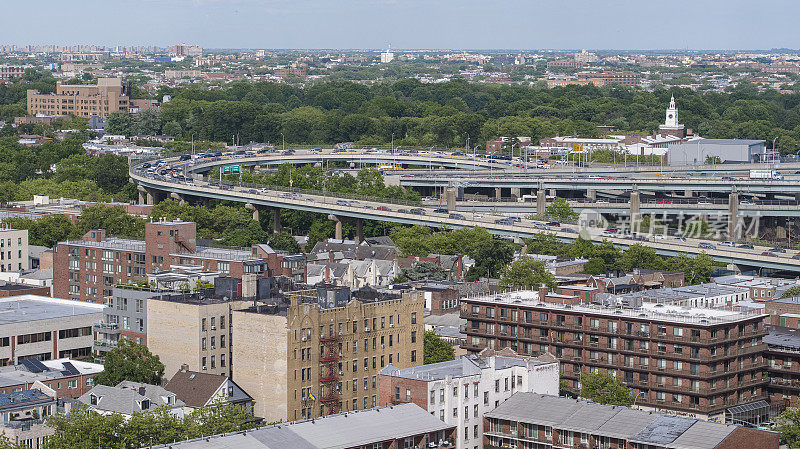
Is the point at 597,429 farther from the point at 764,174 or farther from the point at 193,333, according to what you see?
the point at 764,174

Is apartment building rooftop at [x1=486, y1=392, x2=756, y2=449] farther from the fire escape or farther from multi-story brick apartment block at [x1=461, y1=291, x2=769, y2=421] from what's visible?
multi-story brick apartment block at [x1=461, y1=291, x2=769, y2=421]

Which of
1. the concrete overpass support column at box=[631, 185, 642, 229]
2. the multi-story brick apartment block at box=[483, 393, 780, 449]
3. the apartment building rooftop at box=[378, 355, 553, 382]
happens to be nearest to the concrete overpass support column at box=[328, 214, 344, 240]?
the concrete overpass support column at box=[631, 185, 642, 229]

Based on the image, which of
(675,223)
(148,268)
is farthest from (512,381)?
(675,223)

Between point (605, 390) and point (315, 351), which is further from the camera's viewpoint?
point (315, 351)

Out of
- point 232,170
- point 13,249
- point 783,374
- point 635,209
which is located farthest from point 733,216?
point 783,374

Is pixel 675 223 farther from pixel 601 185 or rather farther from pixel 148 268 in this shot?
pixel 148 268

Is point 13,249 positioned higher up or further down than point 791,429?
further down
